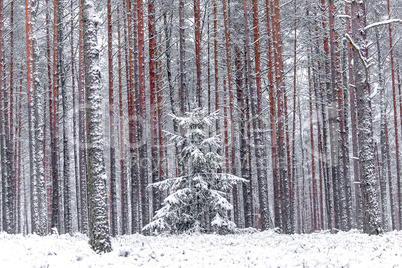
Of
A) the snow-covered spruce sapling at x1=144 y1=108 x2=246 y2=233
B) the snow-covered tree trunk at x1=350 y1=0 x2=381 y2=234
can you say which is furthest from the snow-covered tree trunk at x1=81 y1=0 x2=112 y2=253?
the snow-covered tree trunk at x1=350 y1=0 x2=381 y2=234

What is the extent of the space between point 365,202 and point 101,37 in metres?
18.2

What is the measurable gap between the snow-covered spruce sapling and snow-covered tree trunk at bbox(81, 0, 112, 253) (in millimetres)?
4017

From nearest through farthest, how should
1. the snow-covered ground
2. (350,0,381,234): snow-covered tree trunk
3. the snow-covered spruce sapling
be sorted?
the snow-covered ground
(350,0,381,234): snow-covered tree trunk
the snow-covered spruce sapling

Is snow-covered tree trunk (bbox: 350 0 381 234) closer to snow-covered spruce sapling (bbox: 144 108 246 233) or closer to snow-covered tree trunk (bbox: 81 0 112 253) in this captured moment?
snow-covered spruce sapling (bbox: 144 108 246 233)

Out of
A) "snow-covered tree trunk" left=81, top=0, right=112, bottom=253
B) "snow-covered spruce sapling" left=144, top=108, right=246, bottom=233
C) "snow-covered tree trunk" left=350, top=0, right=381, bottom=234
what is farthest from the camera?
"snow-covered spruce sapling" left=144, top=108, right=246, bottom=233

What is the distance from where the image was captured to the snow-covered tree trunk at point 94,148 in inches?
322

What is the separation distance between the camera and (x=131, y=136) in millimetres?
18141

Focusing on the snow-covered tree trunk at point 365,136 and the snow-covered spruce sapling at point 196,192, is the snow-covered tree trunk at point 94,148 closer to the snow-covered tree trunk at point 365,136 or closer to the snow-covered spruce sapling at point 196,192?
the snow-covered spruce sapling at point 196,192

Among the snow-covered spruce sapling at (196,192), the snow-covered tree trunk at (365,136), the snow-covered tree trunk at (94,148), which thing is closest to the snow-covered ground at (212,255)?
the snow-covered tree trunk at (94,148)

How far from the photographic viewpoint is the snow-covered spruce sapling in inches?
484

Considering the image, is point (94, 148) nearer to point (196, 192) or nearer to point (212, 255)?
point (212, 255)

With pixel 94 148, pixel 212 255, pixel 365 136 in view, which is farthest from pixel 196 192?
pixel 365 136

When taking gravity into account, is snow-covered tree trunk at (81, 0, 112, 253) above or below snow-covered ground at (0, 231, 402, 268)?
above

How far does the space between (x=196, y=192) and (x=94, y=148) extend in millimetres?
5092
